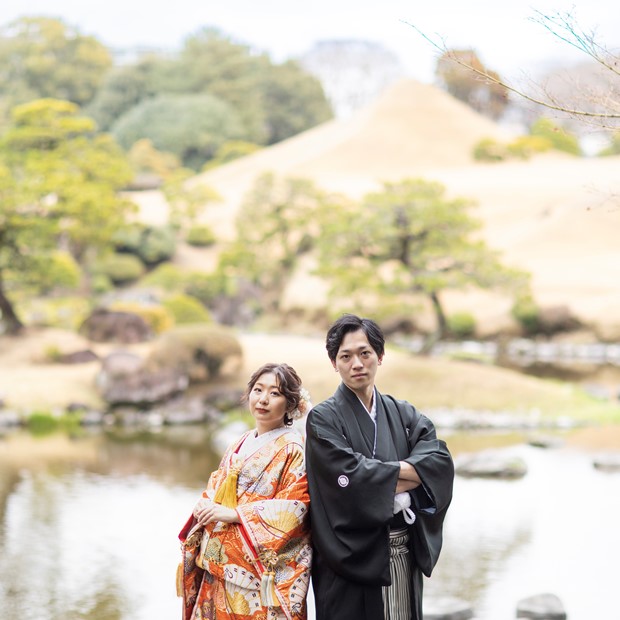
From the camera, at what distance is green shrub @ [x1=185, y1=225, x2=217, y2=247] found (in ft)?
97.3

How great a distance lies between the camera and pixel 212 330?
46.5 ft

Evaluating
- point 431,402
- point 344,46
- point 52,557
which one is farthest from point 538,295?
point 344,46

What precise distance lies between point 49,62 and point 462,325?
31179 mm

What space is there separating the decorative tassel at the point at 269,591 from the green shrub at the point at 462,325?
17.6 meters

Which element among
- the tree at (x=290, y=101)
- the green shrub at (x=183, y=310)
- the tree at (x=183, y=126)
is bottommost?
the green shrub at (x=183, y=310)

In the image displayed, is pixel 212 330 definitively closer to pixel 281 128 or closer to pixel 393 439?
pixel 393 439

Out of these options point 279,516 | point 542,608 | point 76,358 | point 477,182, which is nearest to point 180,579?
point 279,516

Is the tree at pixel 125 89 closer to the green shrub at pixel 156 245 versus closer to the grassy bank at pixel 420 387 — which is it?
the green shrub at pixel 156 245

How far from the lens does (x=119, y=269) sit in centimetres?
2619

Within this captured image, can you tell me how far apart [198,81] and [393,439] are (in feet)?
147

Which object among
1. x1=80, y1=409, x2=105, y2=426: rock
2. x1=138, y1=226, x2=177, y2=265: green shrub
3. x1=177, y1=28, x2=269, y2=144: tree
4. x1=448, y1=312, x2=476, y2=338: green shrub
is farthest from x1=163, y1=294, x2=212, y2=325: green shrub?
x1=177, y1=28, x2=269, y2=144: tree

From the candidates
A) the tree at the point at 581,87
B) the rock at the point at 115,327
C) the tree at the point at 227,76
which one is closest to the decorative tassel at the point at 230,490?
the tree at the point at 581,87

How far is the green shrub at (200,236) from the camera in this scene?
97.3 ft

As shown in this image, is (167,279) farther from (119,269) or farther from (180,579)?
(180,579)
